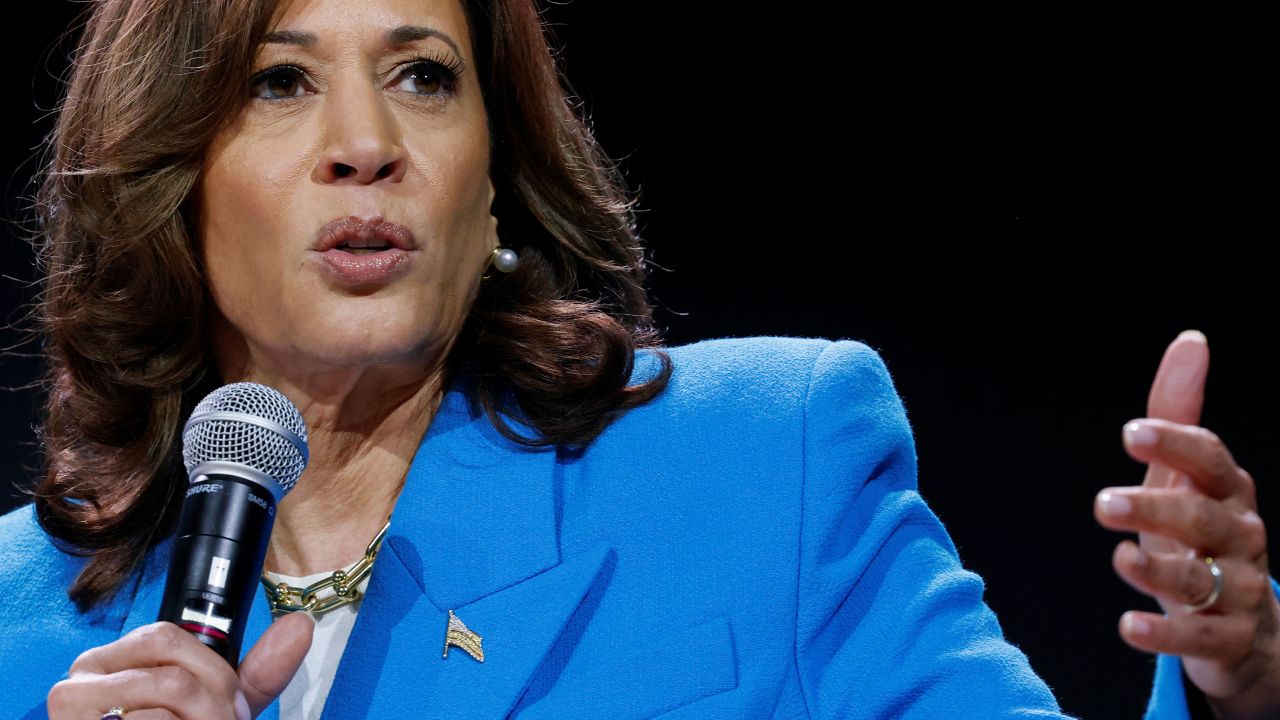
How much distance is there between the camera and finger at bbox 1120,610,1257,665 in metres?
1.17

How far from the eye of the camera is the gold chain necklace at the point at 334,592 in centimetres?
195

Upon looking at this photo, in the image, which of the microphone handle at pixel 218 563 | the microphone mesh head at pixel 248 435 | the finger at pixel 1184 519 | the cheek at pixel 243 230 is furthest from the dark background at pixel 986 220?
the finger at pixel 1184 519

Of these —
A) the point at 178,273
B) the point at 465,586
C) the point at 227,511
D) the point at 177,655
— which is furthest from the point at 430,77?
the point at 177,655

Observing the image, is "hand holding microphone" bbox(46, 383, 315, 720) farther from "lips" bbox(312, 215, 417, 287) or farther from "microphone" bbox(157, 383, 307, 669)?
"lips" bbox(312, 215, 417, 287)

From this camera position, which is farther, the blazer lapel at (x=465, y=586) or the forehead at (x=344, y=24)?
the forehead at (x=344, y=24)

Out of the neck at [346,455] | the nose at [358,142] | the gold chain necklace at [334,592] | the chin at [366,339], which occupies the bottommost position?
the gold chain necklace at [334,592]

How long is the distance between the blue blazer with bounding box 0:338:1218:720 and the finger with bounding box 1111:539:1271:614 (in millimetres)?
393

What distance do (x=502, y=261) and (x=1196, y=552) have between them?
1159mm

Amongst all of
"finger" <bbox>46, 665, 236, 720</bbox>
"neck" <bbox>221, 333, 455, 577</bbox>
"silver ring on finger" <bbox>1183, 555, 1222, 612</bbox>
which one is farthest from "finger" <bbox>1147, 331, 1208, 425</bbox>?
"neck" <bbox>221, 333, 455, 577</bbox>

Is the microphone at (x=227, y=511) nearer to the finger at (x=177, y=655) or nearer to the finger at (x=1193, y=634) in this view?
the finger at (x=177, y=655)

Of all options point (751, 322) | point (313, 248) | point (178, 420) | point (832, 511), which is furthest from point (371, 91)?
point (751, 322)

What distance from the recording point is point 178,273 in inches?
80.4

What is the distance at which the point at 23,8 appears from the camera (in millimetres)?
3100

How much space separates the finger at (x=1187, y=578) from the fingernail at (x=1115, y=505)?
0.09 ft
